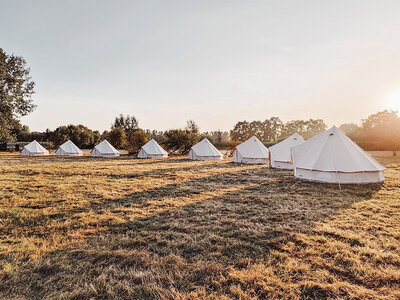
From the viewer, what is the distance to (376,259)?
10.2 feet

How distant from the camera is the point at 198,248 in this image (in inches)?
136

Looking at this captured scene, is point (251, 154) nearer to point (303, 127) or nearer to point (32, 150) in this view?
point (32, 150)

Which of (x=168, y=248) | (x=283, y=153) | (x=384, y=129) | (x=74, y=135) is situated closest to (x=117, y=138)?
(x=74, y=135)

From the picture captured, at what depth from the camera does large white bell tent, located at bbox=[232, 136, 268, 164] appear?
64.6 feet

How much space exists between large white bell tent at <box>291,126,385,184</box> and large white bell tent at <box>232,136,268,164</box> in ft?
29.7

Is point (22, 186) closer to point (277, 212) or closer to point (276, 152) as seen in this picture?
point (277, 212)

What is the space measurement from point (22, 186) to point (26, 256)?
21.8 feet

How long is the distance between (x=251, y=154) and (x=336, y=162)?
1068 centimetres

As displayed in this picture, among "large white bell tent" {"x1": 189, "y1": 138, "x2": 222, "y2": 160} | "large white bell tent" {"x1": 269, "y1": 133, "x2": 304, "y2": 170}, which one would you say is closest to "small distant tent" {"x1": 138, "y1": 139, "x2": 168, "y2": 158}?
"large white bell tent" {"x1": 189, "y1": 138, "x2": 222, "y2": 160}

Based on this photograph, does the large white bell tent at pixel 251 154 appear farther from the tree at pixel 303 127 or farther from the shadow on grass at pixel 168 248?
the tree at pixel 303 127

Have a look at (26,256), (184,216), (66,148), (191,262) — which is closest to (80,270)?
(26,256)

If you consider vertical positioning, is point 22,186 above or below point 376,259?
above

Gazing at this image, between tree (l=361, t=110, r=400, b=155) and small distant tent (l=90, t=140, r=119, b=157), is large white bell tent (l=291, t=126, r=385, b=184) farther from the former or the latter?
small distant tent (l=90, t=140, r=119, b=157)

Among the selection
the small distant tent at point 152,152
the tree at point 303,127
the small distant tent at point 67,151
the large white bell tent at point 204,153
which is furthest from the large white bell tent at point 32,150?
the tree at point 303,127
